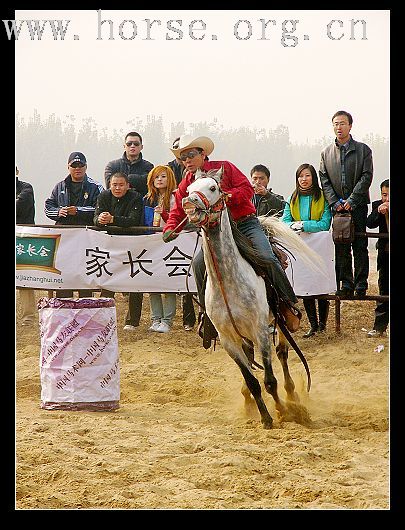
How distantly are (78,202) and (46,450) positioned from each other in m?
4.86

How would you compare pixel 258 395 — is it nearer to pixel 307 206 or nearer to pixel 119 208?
pixel 307 206

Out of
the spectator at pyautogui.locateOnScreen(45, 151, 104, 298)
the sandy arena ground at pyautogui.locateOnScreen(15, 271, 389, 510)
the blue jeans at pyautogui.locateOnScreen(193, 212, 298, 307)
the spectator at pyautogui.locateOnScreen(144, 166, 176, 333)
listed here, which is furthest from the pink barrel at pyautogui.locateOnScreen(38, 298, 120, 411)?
the spectator at pyautogui.locateOnScreen(45, 151, 104, 298)

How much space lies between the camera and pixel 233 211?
323 inches

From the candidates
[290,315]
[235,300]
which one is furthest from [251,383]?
[290,315]

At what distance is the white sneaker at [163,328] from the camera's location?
465 inches

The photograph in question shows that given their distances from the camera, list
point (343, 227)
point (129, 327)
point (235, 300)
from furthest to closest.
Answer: point (129, 327) < point (343, 227) < point (235, 300)

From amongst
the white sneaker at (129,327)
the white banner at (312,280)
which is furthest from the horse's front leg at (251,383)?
the white sneaker at (129,327)

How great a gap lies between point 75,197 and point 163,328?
75.1 inches

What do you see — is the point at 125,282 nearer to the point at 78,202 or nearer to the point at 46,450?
the point at 78,202

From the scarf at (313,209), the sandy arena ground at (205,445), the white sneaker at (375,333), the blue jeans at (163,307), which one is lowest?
the sandy arena ground at (205,445)

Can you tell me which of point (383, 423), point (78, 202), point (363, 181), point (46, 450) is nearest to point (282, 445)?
point (383, 423)

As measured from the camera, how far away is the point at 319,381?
10297mm

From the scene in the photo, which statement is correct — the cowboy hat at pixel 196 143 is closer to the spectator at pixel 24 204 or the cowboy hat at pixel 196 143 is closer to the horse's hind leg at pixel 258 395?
the horse's hind leg at pixel 258 395

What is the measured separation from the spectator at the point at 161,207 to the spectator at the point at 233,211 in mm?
2218
